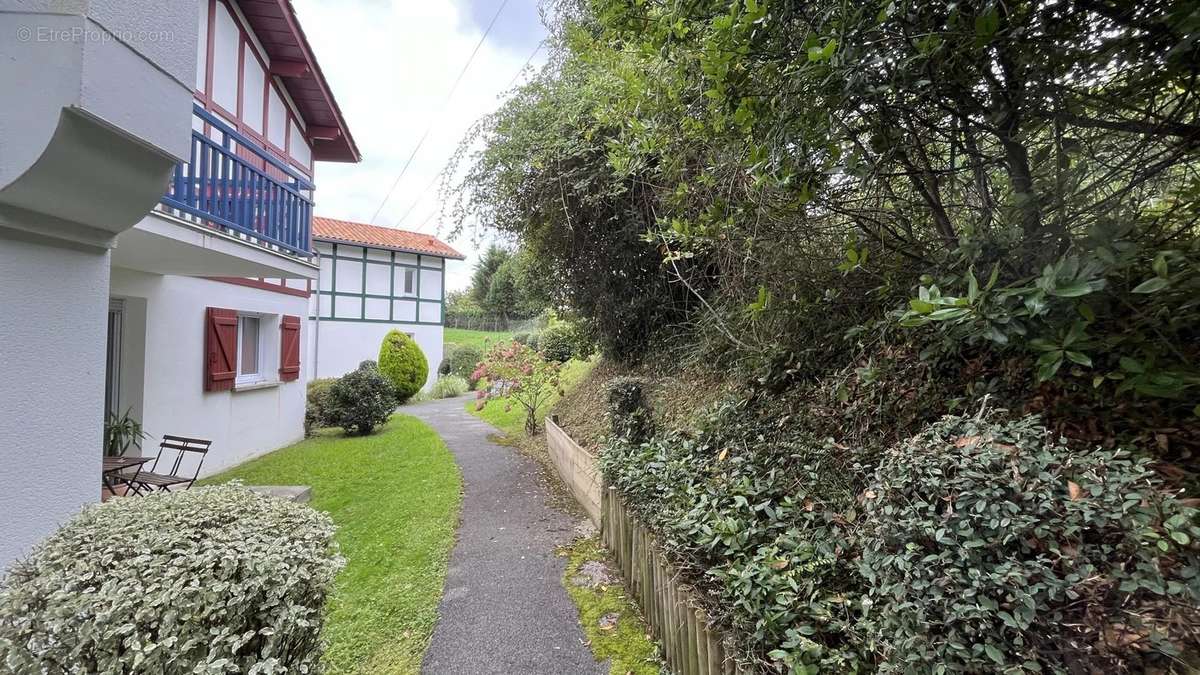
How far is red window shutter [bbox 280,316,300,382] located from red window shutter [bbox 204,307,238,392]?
1297mm

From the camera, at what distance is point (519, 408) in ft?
38.9

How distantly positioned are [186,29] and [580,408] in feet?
20.7

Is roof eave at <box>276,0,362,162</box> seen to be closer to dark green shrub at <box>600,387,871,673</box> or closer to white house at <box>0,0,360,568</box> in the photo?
white house at <box>0,0,360,568</box>

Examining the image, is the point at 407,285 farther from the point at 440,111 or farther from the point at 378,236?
the point at 440,111

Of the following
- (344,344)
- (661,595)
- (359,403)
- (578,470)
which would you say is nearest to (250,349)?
(359,403)

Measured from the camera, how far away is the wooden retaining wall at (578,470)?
5039 mm

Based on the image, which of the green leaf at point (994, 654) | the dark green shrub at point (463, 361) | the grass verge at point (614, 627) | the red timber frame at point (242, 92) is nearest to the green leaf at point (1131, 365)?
the green leaf at point (994, 654)

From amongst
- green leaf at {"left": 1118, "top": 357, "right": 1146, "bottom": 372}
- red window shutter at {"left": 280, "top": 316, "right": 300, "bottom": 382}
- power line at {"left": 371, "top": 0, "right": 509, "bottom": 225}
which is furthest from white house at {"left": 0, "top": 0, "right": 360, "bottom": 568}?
power line at {"left": 371, "top": 0, "right": 509, "bottom": 225}

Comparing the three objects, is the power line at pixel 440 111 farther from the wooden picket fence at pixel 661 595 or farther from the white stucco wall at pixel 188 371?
the wooden picket fence at pixel 661 595

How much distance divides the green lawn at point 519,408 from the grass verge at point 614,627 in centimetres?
606

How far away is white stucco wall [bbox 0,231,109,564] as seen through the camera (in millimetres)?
2299

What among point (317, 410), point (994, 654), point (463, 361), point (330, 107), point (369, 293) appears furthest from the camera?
point (463, 361)

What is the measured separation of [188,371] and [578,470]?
5.55 m

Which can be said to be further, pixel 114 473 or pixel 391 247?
pixel 391 247
